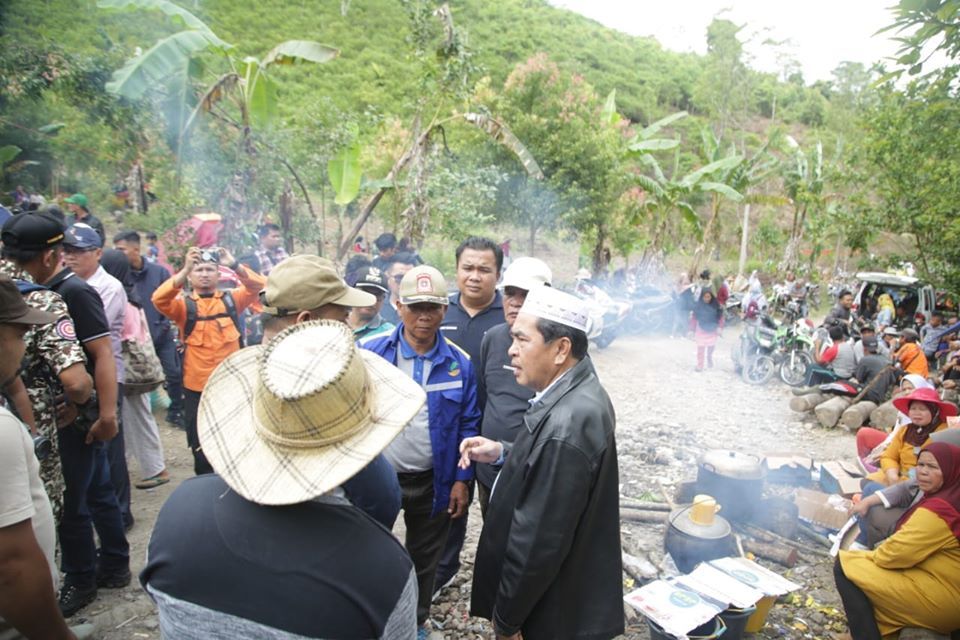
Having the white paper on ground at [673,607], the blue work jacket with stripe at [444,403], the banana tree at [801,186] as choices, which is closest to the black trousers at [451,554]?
the blue work jacket with stripe at [444,403]

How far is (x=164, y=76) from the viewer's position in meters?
8.02

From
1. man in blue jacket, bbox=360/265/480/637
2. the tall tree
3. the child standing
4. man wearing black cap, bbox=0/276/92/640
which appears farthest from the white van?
the tall tree

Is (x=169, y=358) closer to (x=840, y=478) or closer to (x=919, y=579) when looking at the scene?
(x=919, y=579)

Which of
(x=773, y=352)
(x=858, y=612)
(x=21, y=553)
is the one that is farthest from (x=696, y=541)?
(x=773, y=352)

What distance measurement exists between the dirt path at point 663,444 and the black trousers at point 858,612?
1.37ft

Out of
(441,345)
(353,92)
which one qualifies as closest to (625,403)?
(441,345)

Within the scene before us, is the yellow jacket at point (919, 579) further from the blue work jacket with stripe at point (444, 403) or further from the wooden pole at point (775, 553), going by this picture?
the blue work jacket with stripe at point (444, 403)

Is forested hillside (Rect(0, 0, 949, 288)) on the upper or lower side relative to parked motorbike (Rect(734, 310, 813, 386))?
upper

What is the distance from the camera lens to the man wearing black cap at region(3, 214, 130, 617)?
276 cm

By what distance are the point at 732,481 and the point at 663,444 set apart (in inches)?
88.4

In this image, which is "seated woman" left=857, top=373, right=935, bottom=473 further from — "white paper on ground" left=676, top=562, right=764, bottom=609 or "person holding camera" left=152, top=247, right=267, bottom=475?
"person holding camera" left=152, top=247, right=267, bottom=475

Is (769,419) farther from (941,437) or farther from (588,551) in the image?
(588,551)

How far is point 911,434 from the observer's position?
4.50 meters

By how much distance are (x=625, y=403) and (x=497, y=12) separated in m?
45.9
